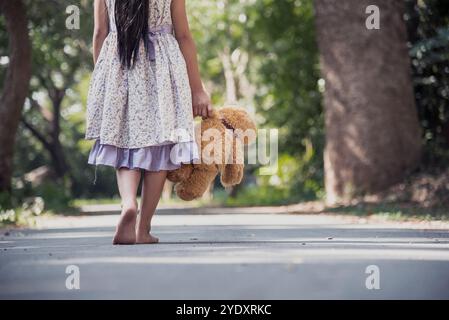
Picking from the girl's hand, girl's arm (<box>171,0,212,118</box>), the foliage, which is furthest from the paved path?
the foliage

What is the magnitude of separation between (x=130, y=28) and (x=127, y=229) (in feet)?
4.75

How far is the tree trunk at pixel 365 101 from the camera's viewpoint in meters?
14.6

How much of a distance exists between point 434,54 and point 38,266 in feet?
34.4

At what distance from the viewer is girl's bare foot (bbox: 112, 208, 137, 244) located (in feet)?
21.9

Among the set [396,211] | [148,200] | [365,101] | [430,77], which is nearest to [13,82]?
[365,101]

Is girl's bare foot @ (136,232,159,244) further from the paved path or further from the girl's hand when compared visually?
the girl's hand

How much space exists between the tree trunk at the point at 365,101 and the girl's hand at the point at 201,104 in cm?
757

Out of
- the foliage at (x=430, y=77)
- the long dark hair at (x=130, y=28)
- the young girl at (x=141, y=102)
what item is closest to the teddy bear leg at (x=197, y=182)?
the young girl at (x=141, y=102)

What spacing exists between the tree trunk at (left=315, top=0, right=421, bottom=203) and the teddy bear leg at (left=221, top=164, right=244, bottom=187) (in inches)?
291

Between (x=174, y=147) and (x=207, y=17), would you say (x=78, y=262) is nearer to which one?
(x=174, y=147)

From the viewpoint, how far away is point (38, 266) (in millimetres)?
5512

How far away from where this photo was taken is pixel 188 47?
726 centimetres

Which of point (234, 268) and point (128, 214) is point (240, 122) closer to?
point (128, 214)
